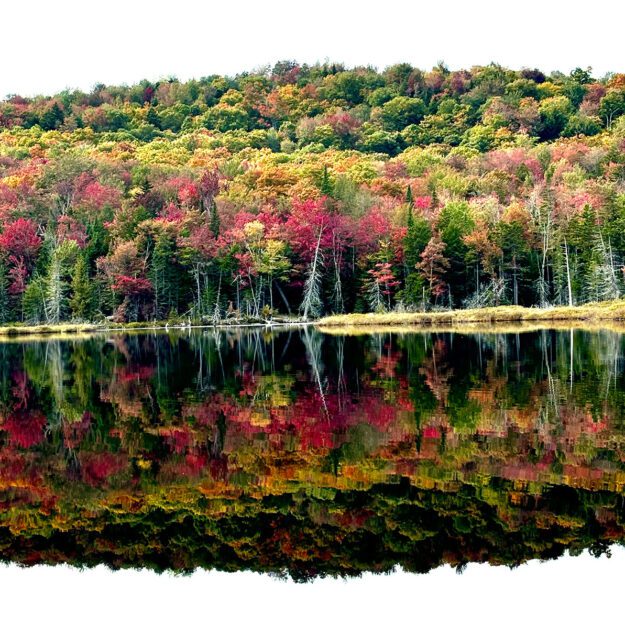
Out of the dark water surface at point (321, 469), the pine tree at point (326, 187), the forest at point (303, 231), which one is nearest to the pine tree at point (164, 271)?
the forest at point (303, 231)

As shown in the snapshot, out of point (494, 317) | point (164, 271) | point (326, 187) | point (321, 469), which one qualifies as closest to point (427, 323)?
point (494, 317)

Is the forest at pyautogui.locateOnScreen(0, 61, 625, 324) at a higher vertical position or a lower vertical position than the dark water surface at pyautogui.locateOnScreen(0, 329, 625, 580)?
higher

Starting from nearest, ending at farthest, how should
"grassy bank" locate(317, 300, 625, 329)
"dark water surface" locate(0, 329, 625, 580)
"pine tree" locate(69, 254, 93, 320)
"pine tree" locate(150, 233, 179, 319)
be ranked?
"dark water surface" locate(0, 329, 625, 580), "grassy bank" locate(317, 300, 625, 329), "pine tree" locate(69, 254, 93, 320), "pine tree" locate(150, 233, 179, 319)

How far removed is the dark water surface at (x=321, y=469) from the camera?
1268 centimetres

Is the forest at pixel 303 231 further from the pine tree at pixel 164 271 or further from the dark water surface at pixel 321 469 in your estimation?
the dark water surface at pixel 321 469

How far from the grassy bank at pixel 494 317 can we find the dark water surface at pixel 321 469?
116ft

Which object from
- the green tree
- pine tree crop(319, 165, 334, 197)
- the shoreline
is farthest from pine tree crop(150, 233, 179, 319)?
the green tree

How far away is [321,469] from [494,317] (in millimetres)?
56443

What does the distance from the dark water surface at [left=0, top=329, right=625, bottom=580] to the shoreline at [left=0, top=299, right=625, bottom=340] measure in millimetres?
31867

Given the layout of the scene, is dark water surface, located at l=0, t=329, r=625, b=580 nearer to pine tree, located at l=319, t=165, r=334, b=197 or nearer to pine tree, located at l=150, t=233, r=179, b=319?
pine tree, located at l=150, t=233, r=179, b=319

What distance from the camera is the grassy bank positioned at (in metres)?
66.2

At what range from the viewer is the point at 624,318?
64438 mm

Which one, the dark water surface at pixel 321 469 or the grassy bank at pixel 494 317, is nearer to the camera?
the dark water surface at pixel 321 469

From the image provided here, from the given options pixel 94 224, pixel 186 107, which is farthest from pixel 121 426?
pixel 186 107
